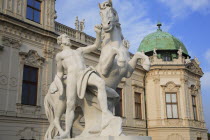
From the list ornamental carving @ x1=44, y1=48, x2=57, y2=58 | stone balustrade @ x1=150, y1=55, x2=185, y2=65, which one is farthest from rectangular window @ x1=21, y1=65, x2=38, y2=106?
stone balustrade @ x1=150, y1=55, x2=185, y2=65

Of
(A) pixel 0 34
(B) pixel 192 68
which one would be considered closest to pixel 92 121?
(A) pixel 0 34

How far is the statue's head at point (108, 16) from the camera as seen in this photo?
4.49 m

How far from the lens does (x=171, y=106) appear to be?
763 inches

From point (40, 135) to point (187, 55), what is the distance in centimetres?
1464

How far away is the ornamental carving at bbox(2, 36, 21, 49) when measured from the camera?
39.2 ft

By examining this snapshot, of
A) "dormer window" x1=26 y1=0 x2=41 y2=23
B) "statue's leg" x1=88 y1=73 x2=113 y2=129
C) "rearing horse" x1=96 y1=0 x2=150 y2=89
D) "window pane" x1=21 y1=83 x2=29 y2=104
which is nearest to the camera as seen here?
"statue's leg" x1=88 y1=73 x2=113 y2=129

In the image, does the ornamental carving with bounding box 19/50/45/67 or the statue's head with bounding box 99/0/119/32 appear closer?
the statue's head with bounding box 99/0/119/32

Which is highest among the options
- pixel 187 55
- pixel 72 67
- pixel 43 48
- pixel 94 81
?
pixel 187 55

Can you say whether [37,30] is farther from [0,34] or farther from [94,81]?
[94,81]

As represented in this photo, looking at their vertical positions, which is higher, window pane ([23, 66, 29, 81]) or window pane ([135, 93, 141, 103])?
window pane ([23, 66, 29, 81])

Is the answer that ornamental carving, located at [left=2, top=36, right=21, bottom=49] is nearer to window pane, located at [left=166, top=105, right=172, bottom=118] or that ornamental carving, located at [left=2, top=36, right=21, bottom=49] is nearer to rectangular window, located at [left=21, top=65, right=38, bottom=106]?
rectangular window, located at [left=21, top=65, right=38, bottom=106]

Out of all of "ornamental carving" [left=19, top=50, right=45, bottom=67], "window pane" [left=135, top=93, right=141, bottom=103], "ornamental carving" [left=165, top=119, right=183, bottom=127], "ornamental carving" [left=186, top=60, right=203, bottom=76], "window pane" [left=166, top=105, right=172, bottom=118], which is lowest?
"ornamental carving" [left=165, top=119, right=183, bottom=127]

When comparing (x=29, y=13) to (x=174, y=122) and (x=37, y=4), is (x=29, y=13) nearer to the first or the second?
(x=37, y=4)

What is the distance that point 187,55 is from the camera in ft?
74.0
